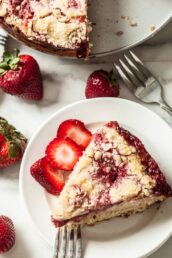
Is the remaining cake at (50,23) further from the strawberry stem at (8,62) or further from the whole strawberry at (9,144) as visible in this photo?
the whole strawberry at (9,144)

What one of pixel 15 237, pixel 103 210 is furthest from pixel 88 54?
pixel 15 237

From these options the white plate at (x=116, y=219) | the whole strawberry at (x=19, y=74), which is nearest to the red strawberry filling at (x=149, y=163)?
the white plate at (x=116, y=219)

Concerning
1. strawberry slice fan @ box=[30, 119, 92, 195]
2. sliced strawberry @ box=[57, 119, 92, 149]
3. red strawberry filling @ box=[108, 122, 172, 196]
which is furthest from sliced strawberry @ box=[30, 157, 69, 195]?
red strawberry filling @ box=[108, 122, 172, 196]

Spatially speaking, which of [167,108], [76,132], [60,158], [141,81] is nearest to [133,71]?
[141,81]

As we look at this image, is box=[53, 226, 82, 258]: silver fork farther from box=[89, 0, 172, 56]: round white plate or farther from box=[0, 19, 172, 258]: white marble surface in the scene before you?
box=[89, 0, 172, 56]: round white plate

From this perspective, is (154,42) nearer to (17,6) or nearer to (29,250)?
(17,6)

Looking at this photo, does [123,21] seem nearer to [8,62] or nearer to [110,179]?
[8,62]

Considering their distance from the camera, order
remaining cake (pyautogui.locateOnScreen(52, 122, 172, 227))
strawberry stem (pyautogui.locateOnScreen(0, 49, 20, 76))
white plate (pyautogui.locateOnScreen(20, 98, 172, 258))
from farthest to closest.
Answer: strawberry stem (pyautogui.locateOnScreen(0, 49, 20, 76)) < white plate (pyautogui.locateOnScreen(20, 98, 172, 258)) < remaining cake (pyautogui.locateOnScreen(52, 122, 172, 227))
